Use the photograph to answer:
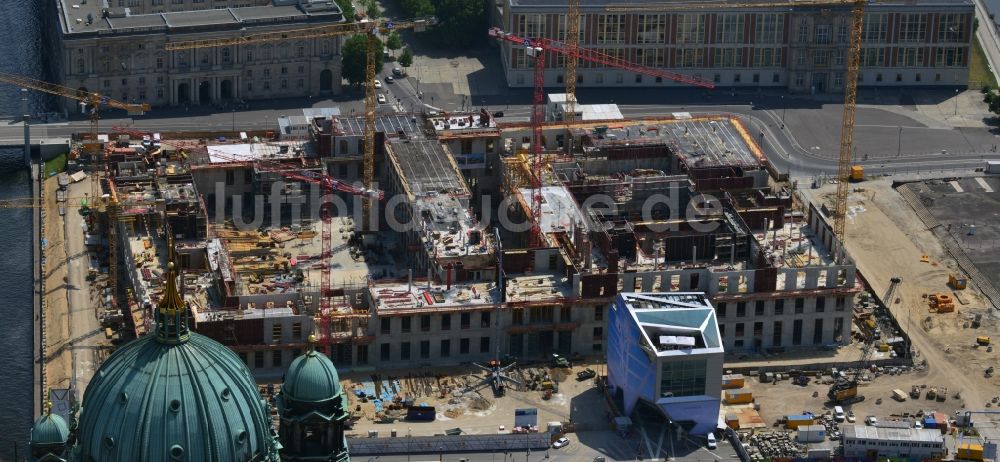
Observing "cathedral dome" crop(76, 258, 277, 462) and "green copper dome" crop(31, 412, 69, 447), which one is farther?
"green copper dome" crop(31, 412, 69, 447)

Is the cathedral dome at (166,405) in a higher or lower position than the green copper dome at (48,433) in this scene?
higher

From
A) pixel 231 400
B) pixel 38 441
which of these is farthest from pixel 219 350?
pixel 38 441

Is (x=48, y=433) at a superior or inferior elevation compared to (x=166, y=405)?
inferior

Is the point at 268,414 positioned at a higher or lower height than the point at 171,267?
lower

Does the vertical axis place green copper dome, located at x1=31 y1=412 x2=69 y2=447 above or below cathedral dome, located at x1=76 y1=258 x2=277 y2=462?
below

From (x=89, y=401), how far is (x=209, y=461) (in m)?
9.70

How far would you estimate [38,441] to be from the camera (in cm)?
19350

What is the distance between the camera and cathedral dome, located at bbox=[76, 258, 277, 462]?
18275cm

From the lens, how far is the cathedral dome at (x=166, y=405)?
182750 mm

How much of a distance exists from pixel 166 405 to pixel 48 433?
15.1 metres

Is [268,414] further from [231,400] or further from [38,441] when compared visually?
[38,441]

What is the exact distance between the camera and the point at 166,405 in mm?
183125

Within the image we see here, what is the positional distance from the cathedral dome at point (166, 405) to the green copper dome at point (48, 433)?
907 centimetres

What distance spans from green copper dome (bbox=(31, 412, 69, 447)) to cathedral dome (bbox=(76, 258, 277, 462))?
907cm
